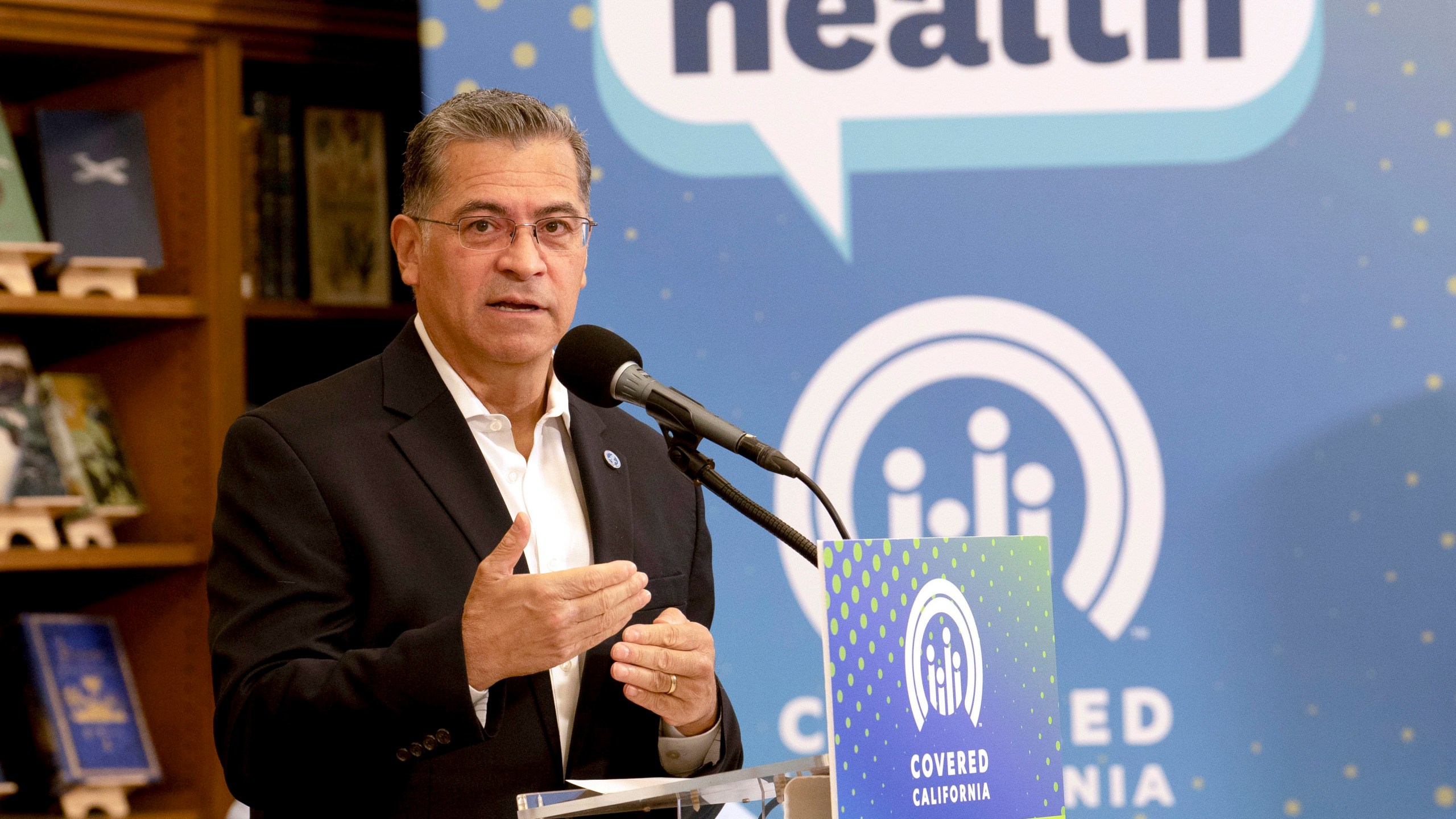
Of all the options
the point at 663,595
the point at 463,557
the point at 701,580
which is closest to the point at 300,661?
the point at 463,557

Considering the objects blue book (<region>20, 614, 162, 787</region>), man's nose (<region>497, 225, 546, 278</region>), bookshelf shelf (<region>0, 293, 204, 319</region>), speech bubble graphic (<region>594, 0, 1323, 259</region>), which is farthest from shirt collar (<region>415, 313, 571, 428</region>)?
blue book (<region>20, 614, 162, 787</region>)

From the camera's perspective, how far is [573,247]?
1.74 meters

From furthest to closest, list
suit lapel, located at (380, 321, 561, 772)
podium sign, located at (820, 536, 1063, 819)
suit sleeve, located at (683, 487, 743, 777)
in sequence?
1. suit sleeve, located at (683, 487, 743, 777)
2. suit lapel, located at (380, 321, 561, 772)
3. podium sign, located at (820, 536, 1063, 819)

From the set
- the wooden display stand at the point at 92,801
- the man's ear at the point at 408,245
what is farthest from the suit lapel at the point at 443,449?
the wooden display stand at the point at 92,801

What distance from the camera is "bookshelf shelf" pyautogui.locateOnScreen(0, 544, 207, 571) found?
9.32 ft

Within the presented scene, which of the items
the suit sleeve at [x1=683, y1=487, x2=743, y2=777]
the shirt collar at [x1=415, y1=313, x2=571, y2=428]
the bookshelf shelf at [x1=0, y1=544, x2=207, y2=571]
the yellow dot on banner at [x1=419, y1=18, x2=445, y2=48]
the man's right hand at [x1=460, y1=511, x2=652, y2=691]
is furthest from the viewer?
the bookshelf shelf at [x1=0, y1=544, x2=207, y2=571]

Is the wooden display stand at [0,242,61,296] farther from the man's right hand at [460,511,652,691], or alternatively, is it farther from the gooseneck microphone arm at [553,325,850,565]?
the man's right hand at [460,511,652,691]

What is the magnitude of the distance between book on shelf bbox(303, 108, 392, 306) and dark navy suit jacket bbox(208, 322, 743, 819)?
152cm

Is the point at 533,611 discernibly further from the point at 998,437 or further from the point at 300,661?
the point at 998,437

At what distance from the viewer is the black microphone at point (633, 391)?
52.8 inches

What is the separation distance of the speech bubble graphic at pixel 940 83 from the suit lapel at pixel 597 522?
0.93 metres

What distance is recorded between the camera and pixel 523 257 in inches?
66.1

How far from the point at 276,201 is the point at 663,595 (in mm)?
1831

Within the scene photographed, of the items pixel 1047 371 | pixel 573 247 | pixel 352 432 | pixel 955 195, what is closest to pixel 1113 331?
pixel 1047 371
